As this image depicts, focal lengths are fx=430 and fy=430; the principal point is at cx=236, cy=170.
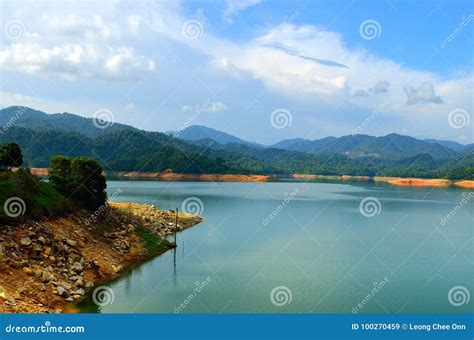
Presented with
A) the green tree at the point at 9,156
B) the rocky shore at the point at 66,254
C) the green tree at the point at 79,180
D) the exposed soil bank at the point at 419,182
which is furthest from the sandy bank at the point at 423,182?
the green tree at the point at 9,156

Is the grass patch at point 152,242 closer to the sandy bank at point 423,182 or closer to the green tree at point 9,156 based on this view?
the green tree at point 9,156

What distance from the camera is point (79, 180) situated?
24875 millimetres

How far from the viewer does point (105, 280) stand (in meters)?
18.7

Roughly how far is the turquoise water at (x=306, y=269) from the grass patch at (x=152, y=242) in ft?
2.17

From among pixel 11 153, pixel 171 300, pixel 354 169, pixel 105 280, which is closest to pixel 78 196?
pixel 11 153

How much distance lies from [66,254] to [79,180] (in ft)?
23.7

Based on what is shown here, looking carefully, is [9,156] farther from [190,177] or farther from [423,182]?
[423,182]

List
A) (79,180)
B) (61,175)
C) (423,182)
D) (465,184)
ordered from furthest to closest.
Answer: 1. (423,182)
2. (465,184)
3. (61,175)
4. (79,180)

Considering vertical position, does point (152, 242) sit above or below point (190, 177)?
below

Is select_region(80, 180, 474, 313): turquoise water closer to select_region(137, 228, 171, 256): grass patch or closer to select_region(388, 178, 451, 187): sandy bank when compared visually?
select_region(137, 228, 171, 256): grass patch

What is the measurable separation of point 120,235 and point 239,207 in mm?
25060

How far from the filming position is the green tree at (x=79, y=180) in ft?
80.6

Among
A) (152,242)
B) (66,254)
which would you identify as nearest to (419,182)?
(152,242)

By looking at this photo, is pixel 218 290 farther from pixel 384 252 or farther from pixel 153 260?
pixel 384 252
